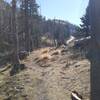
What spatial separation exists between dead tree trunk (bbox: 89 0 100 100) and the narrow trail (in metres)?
10.0

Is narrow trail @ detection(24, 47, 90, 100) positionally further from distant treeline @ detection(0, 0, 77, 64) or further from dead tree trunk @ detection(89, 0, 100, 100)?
distant treeline @ detection(0, 0, 77, 64)

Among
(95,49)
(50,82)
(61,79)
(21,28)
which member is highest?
(21,28)

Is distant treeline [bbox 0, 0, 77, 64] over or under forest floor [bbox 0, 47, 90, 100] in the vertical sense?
over

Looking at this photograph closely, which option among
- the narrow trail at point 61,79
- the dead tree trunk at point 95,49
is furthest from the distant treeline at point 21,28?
the dead tree trunk at point 95,49

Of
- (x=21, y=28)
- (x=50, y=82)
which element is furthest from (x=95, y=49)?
(x=21, y=28)

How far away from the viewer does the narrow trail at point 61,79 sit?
47.5 ft

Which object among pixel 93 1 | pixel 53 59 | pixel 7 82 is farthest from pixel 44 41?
pixel 93 1

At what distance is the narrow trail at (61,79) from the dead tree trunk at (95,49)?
10024 millimetres

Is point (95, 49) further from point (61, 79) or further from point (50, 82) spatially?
point (61, 79)

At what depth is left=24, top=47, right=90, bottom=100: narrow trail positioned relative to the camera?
570 inches

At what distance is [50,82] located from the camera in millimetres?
17156

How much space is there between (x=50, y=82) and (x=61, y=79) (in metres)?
0.66

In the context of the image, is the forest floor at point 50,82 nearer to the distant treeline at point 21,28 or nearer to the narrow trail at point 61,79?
the narrow trail at point 61,79

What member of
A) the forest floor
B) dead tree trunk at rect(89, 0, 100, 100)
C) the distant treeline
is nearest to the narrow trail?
the forest floor
